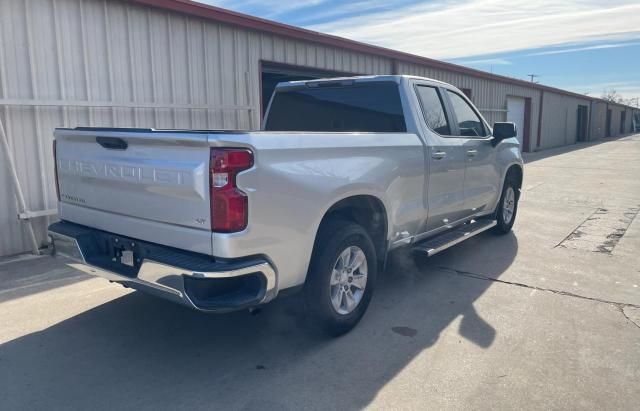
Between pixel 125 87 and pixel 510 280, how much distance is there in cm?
572

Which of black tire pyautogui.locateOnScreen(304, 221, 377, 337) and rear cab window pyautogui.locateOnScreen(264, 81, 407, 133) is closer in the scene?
black tire pyautogui.locateOnScreen(304, 221, 377, 337)

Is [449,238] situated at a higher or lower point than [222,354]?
higher

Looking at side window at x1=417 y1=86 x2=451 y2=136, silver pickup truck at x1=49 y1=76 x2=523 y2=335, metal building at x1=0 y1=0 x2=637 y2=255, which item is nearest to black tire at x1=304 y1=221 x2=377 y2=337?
silver pickup truck at x1=49 y1=76 x2=523 y2=335

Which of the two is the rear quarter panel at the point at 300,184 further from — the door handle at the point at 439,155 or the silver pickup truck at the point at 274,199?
the door handle at the point at 439,155

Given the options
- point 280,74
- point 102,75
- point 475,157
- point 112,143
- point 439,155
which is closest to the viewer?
point 112,143

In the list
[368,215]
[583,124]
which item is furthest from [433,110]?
[583,124]

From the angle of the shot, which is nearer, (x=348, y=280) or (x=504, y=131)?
(x=348, y=280)

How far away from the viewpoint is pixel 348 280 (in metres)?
4.14

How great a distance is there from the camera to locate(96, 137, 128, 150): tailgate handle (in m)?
3.52

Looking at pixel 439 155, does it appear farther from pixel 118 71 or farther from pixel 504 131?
pixel 118 71

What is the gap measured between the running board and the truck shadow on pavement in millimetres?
442

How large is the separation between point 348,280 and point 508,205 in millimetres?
4302

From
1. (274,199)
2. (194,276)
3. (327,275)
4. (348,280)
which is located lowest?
(348,280)

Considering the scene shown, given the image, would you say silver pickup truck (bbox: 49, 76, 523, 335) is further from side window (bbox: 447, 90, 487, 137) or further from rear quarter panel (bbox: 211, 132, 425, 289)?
side window (bbox: 447, 90, 487, 137)
